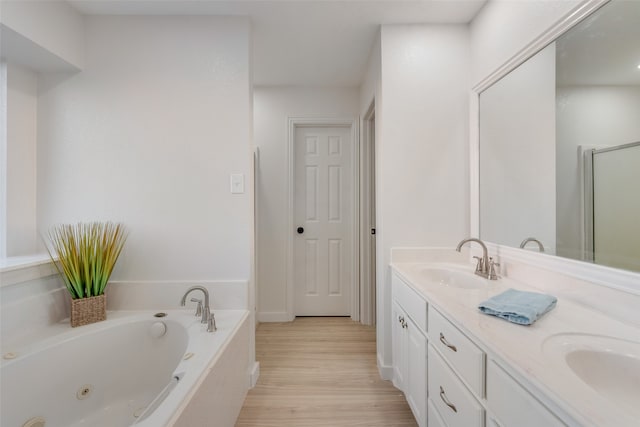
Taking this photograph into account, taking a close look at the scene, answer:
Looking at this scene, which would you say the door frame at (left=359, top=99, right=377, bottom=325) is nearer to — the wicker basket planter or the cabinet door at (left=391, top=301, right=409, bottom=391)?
the cabinet door at (left=391, top=301, right=409, bottom=391)

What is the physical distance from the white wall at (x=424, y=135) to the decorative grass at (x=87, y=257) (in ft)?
5.60

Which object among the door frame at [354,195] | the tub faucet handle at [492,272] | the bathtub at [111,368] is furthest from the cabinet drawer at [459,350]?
the door frame at [354,195]

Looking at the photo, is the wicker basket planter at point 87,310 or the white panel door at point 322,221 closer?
the wicker basket planter at point 87,310

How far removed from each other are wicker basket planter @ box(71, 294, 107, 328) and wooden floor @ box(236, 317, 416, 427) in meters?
1.00

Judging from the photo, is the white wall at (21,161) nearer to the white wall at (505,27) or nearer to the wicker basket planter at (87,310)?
the wicker basket planter at (87,310)

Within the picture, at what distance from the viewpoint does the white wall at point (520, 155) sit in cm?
123

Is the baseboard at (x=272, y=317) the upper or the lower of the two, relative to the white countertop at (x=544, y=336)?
lower

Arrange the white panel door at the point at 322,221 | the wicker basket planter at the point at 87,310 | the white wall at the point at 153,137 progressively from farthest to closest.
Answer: the white panel door at the point at 322,221
the white wall at the point at 153,137
the wicker basket planter at the point at 87,310

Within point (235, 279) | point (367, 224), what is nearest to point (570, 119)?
point (367, 224)

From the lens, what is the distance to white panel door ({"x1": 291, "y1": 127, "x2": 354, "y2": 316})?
284cm

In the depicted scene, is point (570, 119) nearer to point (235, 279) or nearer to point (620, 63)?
point (620, 63)

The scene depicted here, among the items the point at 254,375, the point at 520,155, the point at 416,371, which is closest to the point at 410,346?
the point at 416,371

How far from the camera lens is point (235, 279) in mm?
1757

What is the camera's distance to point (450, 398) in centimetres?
100
